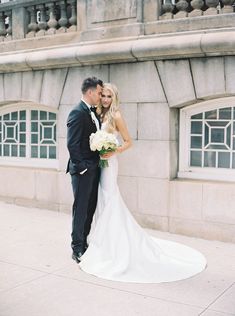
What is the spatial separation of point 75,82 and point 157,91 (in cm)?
175

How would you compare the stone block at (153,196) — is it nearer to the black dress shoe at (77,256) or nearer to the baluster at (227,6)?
the black dress shoe at (77,256)

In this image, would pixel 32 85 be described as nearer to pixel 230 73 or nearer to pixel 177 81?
pixel 177 81

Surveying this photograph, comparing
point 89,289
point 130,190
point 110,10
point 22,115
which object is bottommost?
point 89,289

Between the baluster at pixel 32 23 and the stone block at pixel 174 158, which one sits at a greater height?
the baluster at pixel 32 23

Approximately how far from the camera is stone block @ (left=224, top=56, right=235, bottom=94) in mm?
7086

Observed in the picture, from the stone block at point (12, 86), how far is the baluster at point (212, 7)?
13.2 feet

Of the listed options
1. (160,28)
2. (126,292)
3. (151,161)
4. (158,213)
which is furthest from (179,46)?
(126,292)

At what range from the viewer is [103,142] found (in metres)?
5.88

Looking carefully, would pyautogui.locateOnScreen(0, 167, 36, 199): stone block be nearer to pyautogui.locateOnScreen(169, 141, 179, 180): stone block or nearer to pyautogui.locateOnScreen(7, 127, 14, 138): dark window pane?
pyautogui.locateOnScreen(7, 127, 14, 138): dark window pane

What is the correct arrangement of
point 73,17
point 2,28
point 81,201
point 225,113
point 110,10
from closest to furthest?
point 81,201 → point 225,113 → point 110,10 → point 73,17 → point 2,28

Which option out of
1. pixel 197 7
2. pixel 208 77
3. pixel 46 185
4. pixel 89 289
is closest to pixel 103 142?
pixel 89 289

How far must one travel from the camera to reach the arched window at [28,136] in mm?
9555

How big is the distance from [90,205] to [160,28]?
3271 millimetres

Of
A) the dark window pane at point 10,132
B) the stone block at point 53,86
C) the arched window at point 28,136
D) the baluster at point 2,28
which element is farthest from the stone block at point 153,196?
the baluster at point 2,28
